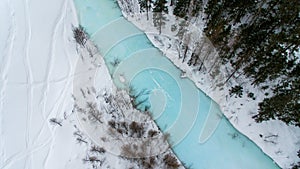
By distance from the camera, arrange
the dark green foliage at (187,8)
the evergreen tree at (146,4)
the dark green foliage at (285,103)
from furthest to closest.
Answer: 1. the evergreen tree at (146,4)
2. the dark green foliage at (187,8)
3. the dark green foliage at (285,103)

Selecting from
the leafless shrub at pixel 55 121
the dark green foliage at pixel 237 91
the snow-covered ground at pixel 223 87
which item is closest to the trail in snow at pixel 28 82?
the leafless shrub at pixel 55 121

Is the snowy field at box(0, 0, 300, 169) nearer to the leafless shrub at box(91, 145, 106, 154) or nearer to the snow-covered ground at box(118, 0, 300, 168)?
the snow-covered ground at box(118, 0, 300, 168)

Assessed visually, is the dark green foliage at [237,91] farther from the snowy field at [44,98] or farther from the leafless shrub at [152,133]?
the leafless shrub at [152,133]

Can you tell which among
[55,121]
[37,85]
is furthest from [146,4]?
[55,121]

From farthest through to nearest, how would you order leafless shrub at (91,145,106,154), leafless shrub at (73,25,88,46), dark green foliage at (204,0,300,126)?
1. leafless shrub at (73,25,88,46)
2. leafless shrub at (91,145,106,154)
3. dark green foliage at (204,0,300,126)

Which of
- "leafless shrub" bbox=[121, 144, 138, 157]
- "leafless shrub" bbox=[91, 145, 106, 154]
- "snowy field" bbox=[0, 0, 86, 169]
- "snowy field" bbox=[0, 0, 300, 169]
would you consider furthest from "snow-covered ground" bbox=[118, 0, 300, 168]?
"leafless shrub" bbox=[91, 145, 106, 154]

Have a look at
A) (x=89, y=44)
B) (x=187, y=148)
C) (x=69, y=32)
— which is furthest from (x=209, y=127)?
(x=69, y=32)

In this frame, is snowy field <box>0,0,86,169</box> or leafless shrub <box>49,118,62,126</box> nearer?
snowy field <box>0,0,86,169</box>
